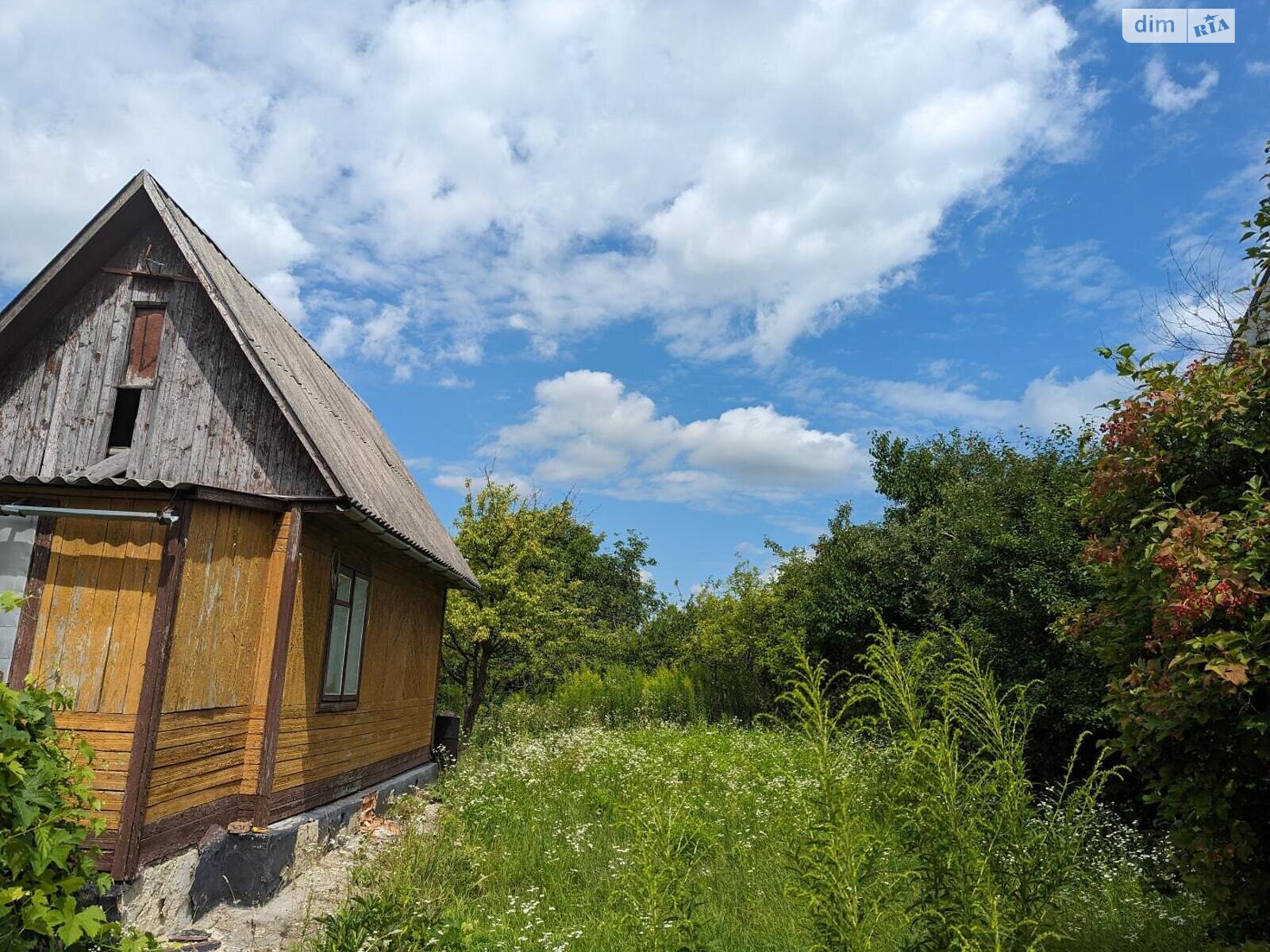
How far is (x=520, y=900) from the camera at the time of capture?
6.77 meters

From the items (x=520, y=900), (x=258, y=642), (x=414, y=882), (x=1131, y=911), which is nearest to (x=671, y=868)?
(x=520, y=900)

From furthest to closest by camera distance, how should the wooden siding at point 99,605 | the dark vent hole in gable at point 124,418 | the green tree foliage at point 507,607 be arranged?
the green tree foliage at point 507,607 → the dark vent hole in gable at point 124,418 → the wooden siding at point 99,605

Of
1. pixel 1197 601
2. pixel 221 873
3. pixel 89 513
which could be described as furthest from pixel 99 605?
pixel 1197 601

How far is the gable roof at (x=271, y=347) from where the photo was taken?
8.33 m

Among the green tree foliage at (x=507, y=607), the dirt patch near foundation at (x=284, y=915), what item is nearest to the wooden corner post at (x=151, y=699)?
the dirt patch near foundation at (x=284, y=915)

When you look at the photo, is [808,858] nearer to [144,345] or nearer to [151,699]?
[151,699]

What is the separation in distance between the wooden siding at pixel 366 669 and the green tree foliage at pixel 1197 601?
7280mm

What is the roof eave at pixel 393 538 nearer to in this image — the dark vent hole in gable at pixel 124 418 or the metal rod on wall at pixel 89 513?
the metal rod on wall at pixel 89 513

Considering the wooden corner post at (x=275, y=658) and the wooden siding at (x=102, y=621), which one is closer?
the wooden siding at (x=102, y=621)

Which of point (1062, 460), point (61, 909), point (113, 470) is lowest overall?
point (61, 909)

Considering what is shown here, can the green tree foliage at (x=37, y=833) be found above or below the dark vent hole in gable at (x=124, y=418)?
below

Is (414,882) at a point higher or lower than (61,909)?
lower

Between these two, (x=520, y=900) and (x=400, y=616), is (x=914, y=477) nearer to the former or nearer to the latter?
(x=400, y=616)

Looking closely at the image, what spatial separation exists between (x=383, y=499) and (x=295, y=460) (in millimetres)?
2330
